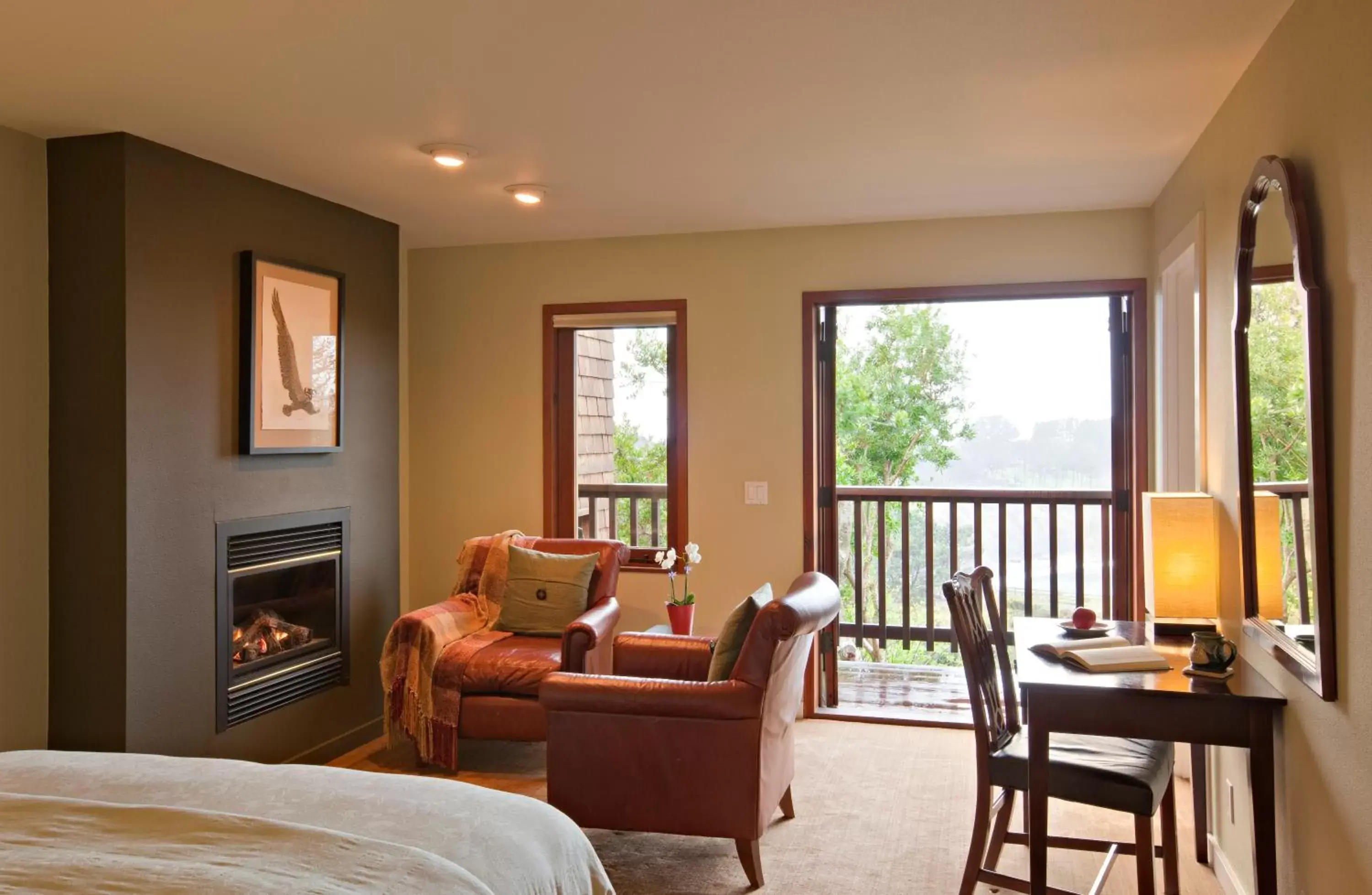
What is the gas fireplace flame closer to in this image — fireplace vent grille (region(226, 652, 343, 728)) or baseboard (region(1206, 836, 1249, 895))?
fireplace vent grille (region(226, 652, 343, 728))

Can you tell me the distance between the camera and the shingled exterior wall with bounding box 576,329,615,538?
18.0 feet

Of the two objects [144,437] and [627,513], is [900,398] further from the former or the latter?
[144,437]

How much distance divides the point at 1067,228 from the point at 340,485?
359 cm

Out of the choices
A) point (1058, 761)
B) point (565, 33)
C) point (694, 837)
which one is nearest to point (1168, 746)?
point (1058, 761)

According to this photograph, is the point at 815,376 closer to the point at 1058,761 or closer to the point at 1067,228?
the point at 1067,228

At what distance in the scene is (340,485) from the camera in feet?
15.1

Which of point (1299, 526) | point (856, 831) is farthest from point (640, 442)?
point (1299, 526)

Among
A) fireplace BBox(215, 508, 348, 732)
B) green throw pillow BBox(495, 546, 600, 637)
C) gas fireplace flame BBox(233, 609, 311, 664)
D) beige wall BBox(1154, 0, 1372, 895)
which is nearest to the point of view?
beige wall BBox(1154, 0, 1372, 895)

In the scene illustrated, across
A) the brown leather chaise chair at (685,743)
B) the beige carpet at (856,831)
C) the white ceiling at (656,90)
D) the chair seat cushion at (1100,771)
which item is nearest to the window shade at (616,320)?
the white ceiling at (656,90)

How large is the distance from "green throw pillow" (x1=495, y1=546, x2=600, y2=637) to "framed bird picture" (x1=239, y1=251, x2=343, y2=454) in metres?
1.01

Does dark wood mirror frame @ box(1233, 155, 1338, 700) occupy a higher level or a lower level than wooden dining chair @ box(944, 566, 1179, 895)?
higher

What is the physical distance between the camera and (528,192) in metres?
4.29

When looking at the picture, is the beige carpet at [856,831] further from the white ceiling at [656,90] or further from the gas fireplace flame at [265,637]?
the white ceiling at [656,90]

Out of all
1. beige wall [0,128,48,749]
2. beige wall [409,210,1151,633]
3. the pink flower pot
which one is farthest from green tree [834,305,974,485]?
beige wall [0,128,48,749]
